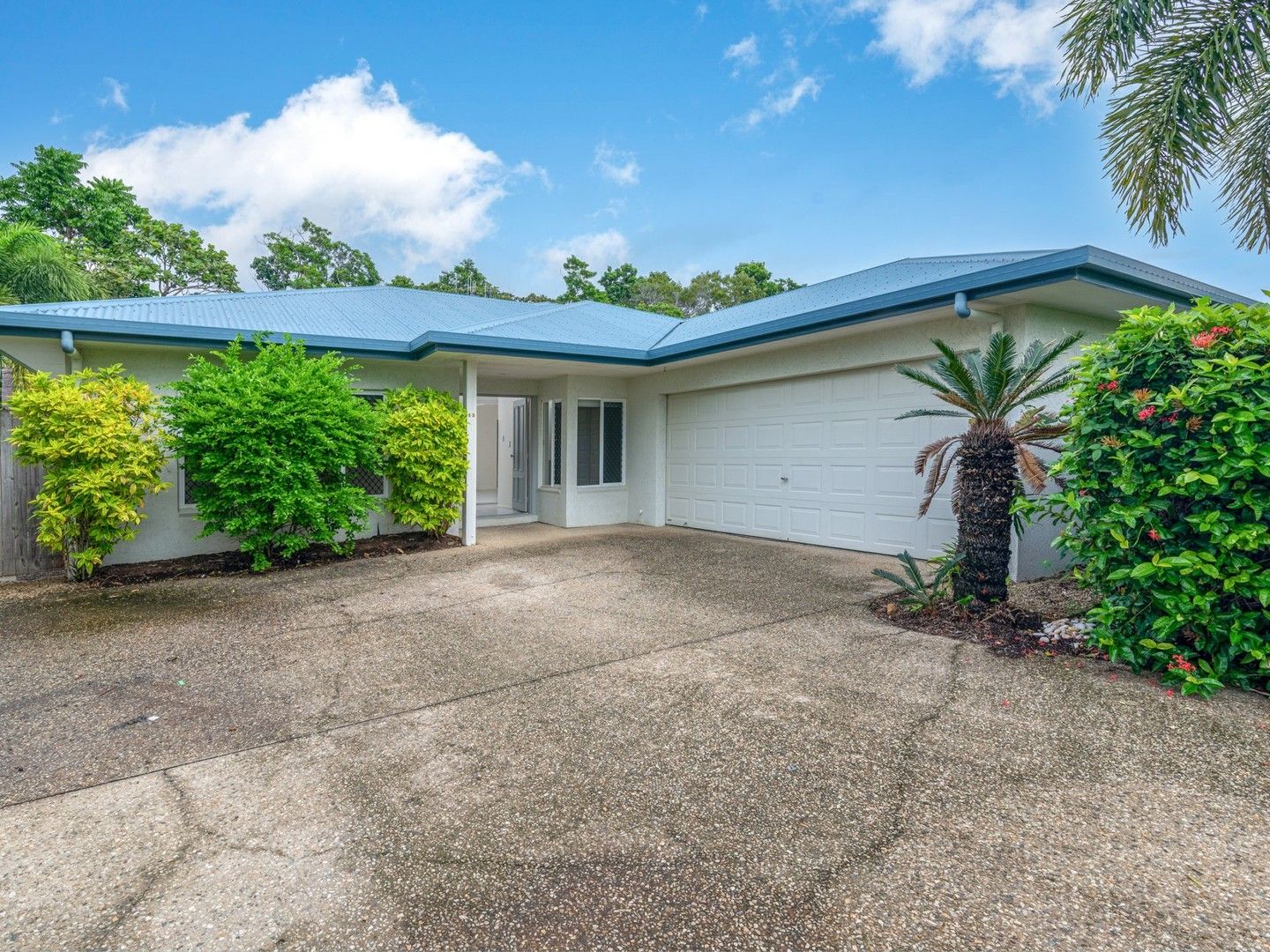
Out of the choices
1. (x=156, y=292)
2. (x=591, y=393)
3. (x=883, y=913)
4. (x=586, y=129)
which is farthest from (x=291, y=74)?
(x=883, y=913)

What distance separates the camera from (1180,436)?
12.4 ft

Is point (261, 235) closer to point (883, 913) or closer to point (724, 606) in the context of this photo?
point (724, 606)

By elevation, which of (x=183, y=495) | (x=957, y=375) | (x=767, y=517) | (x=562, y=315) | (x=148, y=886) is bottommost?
(x=148, y=886)

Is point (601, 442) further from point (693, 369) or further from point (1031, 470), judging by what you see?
point (1031, 470)

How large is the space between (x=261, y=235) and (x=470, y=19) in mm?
21012

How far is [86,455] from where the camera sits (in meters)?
6.67

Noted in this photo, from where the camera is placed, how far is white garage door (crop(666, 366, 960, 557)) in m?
7.65

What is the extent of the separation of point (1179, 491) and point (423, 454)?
803 centimetres

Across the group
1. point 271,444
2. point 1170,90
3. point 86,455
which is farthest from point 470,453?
point 1170,90

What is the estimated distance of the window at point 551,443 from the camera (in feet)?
37.8

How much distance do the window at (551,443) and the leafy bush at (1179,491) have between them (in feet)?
27.9

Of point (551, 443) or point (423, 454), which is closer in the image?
point (423, 454)

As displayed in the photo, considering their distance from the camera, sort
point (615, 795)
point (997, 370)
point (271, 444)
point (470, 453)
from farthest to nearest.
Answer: point (470, 453)
point (271, 444)
point (997, 370)
point (615, 795)

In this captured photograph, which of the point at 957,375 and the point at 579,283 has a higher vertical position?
the point at 579,283
